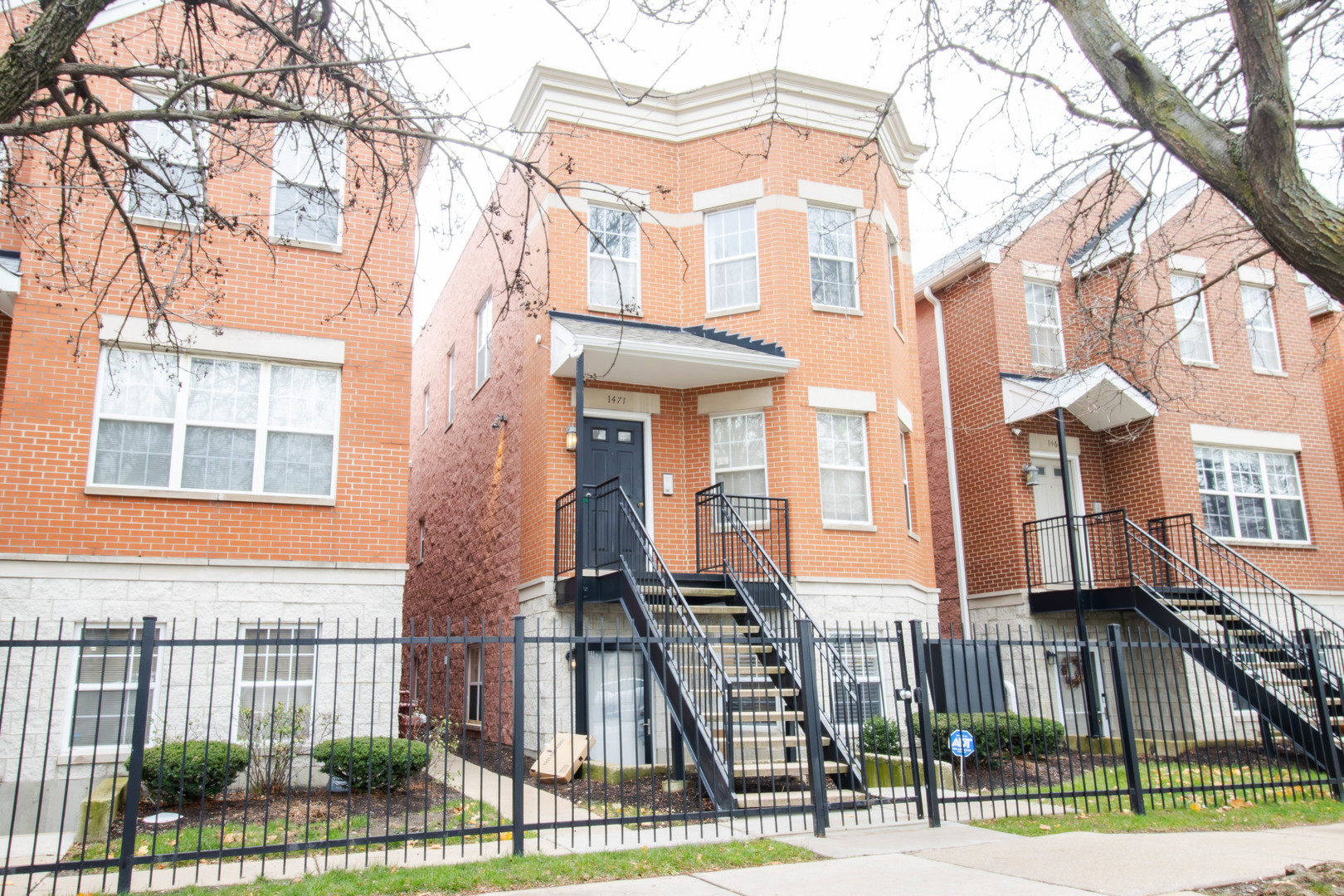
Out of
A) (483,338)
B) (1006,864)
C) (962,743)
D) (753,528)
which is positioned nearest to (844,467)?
(753,528)

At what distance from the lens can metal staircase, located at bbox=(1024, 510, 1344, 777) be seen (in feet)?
→ 36.7

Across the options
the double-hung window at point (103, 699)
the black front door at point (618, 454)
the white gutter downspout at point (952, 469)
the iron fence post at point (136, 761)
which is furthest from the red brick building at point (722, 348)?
the iron fence post at point (136, 761)

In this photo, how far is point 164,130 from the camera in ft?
40.2

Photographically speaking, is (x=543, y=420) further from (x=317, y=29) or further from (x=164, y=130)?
(x=317, y=29)

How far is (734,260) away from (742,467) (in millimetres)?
3340

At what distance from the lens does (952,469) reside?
59.3 feet

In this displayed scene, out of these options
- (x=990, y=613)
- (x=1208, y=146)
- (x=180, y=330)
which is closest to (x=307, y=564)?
(x=180, y=330)

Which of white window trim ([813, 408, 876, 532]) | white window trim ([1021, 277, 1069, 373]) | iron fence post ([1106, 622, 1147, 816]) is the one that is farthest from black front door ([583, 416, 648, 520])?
white window trim ([1021, 277, 1069, 373])

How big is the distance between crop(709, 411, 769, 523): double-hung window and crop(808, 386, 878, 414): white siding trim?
841 millimetres

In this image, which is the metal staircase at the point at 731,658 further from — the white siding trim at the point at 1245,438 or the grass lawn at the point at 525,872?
the white siding trim at the point at 1245,438

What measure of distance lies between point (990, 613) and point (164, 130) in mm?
14783

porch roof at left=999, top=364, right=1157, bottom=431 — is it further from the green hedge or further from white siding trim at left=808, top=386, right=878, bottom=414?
the green hedge

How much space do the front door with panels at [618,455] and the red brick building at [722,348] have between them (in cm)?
3

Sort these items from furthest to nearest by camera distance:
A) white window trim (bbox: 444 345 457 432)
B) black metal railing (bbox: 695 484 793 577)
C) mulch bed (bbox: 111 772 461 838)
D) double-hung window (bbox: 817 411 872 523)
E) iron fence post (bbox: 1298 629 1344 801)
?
1. white window trim (bbox: 444 345 457 432)
2. double-hung window (bbox: 817 411 872 523)
3. black metal railing (bbox: 695 484 793 577)
4. iron fence post (bbox: 1298 629 1344 801)
5. mulch bed (bbox: 111 772 461 838)
